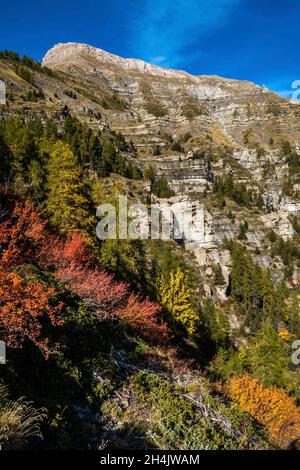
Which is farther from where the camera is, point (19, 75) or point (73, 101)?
point (73, 101)

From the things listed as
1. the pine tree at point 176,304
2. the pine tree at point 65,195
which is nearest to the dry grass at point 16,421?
the pine tree at point 65,195

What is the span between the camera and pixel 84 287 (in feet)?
65.4

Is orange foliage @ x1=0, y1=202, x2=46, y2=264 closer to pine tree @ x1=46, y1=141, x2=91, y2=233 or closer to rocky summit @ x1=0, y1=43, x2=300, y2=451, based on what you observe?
rocky summit @ x1=0, y1=43, x2=300, y2=451

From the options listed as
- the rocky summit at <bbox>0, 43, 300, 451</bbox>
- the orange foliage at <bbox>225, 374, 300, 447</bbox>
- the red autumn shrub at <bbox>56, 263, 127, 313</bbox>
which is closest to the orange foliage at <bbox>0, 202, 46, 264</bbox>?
the rocky summit at <bbox>0, 43, 300, 451</bbox>

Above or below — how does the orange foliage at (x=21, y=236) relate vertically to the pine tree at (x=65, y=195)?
below

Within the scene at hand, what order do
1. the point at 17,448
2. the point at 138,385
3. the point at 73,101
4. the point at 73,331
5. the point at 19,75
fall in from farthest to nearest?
the point at 73,101 < the point at 19,75 < the point at 73,331 < the point at 138,385 < the point at 17,448

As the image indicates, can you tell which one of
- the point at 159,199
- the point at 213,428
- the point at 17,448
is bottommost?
the point at 213,428

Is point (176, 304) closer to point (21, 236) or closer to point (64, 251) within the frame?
point (64, 251)

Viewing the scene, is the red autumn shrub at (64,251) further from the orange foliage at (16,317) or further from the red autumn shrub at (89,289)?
the orange foliage at (16,317)

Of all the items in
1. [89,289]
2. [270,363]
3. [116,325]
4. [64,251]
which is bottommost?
[270,363]

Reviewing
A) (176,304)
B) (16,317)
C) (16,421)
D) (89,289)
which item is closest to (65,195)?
(89,289)
